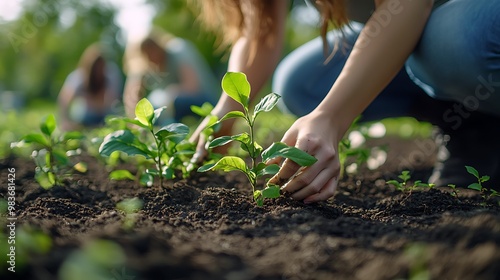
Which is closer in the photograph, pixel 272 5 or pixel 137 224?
pixel 137 224

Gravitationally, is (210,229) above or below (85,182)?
above

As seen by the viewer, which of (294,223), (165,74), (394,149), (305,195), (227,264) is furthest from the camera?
(165,74)

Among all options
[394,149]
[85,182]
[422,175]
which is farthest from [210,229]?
[394,149]

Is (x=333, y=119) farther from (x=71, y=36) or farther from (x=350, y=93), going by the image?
(x=71, y=36)

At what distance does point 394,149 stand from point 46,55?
23779mm

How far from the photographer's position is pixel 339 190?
6.52ft

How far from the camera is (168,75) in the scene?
6309 millimetres

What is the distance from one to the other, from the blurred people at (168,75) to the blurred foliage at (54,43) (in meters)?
10.7

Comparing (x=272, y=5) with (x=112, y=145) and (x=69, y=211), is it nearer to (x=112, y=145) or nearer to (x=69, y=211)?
(x=112, y=145)

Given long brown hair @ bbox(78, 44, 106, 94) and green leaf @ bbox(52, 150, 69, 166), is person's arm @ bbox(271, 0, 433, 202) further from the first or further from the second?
long brown hair @ bbox(78, 44, 106, 94)

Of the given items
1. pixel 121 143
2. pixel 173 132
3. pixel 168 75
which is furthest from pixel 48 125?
pixel 168 75

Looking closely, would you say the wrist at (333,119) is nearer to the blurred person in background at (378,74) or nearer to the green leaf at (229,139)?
the blurred person in background at (378,74)

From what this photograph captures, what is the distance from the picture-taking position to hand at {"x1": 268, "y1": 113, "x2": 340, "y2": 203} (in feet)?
4.80

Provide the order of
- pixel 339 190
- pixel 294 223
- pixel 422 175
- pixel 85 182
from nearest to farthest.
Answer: pixel 294 223
pixel 339 190
pixel 85 182
pixel 422 175
